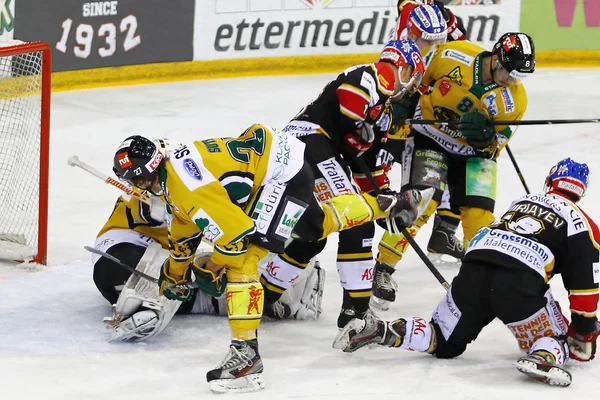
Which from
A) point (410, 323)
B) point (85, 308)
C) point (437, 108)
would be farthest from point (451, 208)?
point (85, 308)

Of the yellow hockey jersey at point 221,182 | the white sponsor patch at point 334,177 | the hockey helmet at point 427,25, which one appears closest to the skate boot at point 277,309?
the white sponsor patch at point 334,177

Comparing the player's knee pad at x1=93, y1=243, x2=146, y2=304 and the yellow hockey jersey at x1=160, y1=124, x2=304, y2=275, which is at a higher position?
the yellow hockey jersey at x1=160, y1=124, x2=304, y2=275

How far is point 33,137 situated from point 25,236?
0.66m

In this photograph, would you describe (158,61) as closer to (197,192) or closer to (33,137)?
(33,137)

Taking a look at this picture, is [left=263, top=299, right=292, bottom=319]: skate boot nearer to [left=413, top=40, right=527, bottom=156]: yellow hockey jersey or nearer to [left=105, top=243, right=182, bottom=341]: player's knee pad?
[left=105, top=243, right=182, bottom=341]: player's knee pad

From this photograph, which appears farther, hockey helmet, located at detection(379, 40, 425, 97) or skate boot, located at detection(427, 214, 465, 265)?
skate boot, located at detection(427, 214, 465, 265)

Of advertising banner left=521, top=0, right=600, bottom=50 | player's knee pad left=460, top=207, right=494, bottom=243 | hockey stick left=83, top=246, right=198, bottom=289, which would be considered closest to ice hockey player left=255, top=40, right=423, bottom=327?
hockey stick left=83, top=246, right=198, bottom=289

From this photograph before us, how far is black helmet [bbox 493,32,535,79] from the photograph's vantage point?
507 centimetres

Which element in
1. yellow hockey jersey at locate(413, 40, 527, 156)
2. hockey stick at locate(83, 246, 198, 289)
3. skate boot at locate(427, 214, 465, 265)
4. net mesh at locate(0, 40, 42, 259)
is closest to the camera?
hockey stick at locate(83, 246, 198, 289)

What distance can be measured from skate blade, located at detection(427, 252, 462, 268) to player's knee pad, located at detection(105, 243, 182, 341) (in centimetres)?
175

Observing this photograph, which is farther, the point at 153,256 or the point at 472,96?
the point at 472,96

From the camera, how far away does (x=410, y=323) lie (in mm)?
4402

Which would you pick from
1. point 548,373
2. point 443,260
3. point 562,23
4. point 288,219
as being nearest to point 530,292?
point 548,373

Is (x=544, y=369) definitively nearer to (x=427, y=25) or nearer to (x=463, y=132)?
(x=463, y=132)
